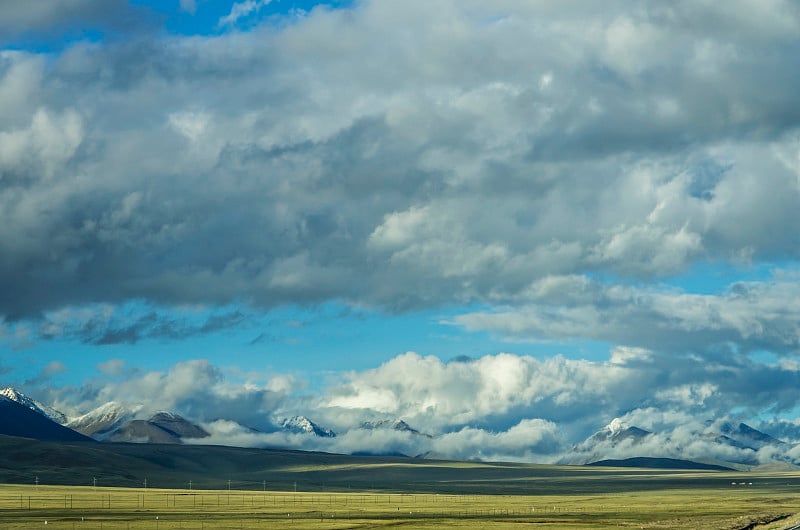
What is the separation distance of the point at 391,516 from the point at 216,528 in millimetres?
43593

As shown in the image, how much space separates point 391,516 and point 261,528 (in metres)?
39.5

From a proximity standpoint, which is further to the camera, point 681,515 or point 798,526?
point 681,515

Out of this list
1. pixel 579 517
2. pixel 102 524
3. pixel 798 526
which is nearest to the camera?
pixel 798 526

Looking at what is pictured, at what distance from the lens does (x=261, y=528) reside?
150 m

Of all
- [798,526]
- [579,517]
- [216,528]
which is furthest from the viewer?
[579,517]

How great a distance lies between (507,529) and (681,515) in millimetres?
51739

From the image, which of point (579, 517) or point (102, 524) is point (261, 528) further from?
point (579, 517)

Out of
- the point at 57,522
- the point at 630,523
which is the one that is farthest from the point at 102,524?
the point at 630,523

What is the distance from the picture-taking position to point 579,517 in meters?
184

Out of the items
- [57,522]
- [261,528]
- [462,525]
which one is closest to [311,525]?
[261,528]

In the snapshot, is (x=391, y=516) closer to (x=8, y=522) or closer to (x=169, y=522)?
(x=169, y=522)

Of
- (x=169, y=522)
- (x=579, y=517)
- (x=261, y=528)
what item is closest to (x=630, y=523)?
(x=579, y=517)

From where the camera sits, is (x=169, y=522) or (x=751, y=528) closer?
(x=751, y=528)

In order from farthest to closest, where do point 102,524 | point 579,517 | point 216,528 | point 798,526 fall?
point 579,517
point 102,524
point 216,528
point 798,526
